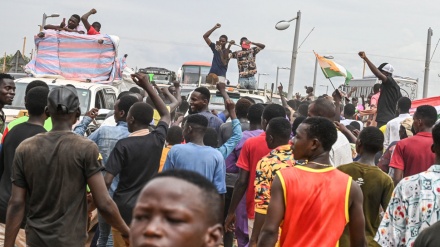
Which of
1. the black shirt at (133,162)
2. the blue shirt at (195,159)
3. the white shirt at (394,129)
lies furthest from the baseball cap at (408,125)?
the black shirt at (133,162)

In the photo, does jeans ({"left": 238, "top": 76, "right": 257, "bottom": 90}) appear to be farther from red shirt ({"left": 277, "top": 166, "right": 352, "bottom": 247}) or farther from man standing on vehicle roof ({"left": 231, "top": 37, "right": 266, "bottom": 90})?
red shirt ({"left": 277, "top": 166, "right": 352, "bottom": 247})

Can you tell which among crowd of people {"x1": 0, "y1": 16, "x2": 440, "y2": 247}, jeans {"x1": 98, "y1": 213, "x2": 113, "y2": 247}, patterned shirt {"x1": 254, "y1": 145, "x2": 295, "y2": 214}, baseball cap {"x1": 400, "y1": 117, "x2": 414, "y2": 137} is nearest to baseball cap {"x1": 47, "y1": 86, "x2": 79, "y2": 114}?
crowd of people {"x1": 0, "y1": 16, "x2": 440, "y2": 247}

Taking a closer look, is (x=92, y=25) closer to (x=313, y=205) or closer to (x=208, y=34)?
(x=208, y=34)

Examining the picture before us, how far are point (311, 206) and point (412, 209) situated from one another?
2.12 feet

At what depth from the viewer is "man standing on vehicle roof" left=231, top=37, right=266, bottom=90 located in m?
19.5

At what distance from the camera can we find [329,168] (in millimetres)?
5781

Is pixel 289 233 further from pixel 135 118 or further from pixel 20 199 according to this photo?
pixel 135 118

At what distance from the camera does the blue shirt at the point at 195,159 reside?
8195mm

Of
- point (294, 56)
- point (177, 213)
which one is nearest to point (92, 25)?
point (294, 56)

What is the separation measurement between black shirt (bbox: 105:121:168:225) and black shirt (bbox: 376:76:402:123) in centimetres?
642

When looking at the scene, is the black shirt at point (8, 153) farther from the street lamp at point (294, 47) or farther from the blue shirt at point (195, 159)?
the street lamp at point (294, 47)

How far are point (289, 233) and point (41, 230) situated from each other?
159cm

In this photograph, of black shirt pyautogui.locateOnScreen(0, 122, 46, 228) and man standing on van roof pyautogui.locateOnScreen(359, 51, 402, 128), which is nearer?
black shirt pyautogui.locateOnScreen(0, 122, 46, 228)

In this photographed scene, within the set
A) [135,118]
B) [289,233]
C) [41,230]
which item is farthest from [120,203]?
[289,233]
